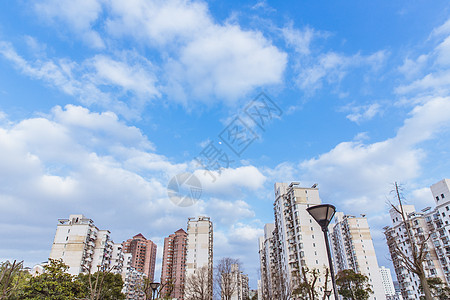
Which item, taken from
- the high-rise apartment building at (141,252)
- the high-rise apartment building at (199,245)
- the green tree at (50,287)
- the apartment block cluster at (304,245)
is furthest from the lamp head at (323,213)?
the high-rise apartment building at (141,252)

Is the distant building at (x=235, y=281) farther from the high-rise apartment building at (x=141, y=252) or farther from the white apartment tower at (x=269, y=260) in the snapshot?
the high-rise apartment building at (x=141, y=252)

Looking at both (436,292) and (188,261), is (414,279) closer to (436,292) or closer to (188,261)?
(436,292)

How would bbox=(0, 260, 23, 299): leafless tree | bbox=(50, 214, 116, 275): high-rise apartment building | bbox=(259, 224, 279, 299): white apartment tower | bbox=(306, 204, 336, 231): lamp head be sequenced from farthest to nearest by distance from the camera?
bbox=(259, 224, 279, 299): white apartment tower, bbox=(50, 214, 116, 275): high-rise apartment building, bbox=(0, 260, 23, 299): leafless tree, bbox=(306, 204, 336, 231): lamp head

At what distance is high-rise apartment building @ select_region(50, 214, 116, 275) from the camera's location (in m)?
52.3

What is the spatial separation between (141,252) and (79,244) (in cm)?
5527

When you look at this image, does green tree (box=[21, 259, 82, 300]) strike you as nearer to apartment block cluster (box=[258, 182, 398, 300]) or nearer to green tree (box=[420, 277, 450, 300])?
apartment block cluster (box=[258, 182, 398, 300])

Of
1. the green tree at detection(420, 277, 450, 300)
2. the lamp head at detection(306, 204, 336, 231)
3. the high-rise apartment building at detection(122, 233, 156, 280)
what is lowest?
the green tree at detection(420, 277, 450, 300)

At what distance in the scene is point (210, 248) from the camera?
66688 millimetres

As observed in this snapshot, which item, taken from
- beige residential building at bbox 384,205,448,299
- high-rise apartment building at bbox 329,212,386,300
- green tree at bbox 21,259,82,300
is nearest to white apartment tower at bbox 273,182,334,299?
beige residential building at bbox 384,205,448,299

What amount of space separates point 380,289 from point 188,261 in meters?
42.7

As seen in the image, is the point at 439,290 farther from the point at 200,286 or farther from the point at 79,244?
the point at 79,244

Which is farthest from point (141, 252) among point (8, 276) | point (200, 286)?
point (8, 276)

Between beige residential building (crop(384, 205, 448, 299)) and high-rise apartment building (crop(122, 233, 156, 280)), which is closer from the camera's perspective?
beige residential building (crop(384, 205, 448, 299))

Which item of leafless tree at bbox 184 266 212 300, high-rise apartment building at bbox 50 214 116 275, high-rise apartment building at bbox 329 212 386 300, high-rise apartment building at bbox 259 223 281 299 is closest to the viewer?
leafless tree at bbox 184 266 212 300
